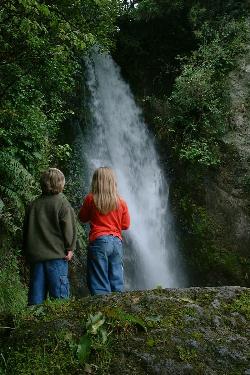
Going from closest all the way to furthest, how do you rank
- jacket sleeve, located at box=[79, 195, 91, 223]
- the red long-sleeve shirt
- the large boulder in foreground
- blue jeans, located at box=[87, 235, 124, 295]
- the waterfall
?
the large boulder in foreground
blue jeans, located at box=[87, 235, 124, 295]
the red long-sleeve shirt
jacket sleeve, located at box=[79, 195, 91, 223]
the waterfall

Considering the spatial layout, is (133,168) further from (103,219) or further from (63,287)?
(63,287)

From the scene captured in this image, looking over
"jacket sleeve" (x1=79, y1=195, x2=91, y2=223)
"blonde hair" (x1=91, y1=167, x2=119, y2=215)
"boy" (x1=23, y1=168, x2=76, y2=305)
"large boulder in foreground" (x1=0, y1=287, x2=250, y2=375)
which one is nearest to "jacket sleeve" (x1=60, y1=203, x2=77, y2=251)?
"boy" (x1=23, y1=168, x2=76, y2=305)

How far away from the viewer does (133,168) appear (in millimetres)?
14727

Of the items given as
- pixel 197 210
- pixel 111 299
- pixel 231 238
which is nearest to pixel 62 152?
pixel 197 210

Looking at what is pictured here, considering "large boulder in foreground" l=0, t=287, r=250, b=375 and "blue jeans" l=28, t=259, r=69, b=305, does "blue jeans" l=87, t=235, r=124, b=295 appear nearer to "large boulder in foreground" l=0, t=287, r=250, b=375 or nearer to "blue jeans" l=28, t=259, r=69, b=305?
"blue jeans" l=28, t=259, r=69, b=305

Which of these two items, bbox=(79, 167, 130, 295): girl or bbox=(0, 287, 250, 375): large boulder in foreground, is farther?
bbox=(79, 167, 130, 295): girl

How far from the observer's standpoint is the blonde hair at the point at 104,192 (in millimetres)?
5172

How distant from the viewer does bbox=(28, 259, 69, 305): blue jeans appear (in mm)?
5191

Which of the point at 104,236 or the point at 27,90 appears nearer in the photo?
the point at 104,236

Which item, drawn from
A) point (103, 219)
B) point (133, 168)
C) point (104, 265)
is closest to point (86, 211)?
point (103, 219)

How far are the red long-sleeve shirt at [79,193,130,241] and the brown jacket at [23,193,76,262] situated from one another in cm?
21

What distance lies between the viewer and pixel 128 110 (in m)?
16.0

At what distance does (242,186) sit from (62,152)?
5411 mm

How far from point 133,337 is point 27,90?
8869 millimetres
